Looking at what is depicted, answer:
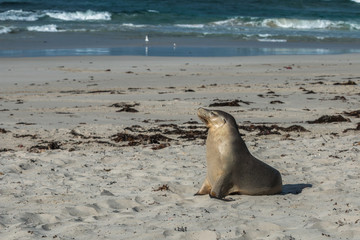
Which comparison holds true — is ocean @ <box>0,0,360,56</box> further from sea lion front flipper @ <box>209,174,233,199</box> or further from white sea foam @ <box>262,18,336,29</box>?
sea lion front flipper @ <box>209,174,233,199</box>

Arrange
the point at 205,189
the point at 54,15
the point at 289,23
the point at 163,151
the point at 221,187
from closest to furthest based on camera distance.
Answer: the point at 221,187, the point at 205,189, the point at 163,151, the point at 54,15, the point at 289,23

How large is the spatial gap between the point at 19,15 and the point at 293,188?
37.2 meters

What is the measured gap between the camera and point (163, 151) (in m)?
8.26

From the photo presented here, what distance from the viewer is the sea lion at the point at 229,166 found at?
6.01 m

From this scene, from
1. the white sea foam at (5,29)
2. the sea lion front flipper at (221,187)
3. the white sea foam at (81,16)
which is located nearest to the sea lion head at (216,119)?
the sea lion front flipper at (221,187)

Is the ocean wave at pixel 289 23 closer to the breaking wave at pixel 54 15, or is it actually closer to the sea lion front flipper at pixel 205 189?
the breaking wave at pixel 54 15

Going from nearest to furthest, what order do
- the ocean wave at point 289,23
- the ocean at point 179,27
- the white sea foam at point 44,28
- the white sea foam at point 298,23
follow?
the ocean at point 179,27 → the white sea foam at point 44,28 → the ocean wave at point 289,23 → the white sea foam at point 298,23

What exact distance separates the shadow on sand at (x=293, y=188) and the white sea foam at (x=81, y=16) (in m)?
36.7

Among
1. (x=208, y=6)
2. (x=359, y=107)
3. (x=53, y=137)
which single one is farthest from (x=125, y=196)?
(x=208, y=6)

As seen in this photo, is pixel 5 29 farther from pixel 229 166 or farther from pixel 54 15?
pixel 229 166

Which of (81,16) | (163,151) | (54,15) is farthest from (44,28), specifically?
(163,151)

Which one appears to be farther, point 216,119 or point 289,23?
point 289,23

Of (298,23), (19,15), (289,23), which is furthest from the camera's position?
(298,23)

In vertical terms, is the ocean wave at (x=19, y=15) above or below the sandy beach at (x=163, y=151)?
below
